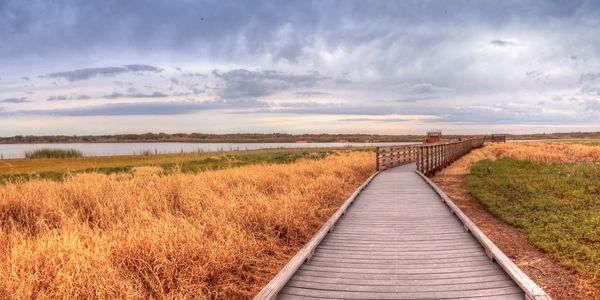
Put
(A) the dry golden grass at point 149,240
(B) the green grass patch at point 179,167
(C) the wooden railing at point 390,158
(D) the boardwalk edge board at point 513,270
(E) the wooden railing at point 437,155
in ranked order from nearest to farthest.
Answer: (D) the boardwalk edge board at point 513,270
(A) the dry golden grass at point 149,240
(E) the wooden railing at point 437,155
(B) the green grass patch at point 179,167
(C) the wooden railing at point 390,158

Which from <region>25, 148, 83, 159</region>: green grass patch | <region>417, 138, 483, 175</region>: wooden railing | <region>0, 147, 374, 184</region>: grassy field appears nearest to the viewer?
<region>417, 138, 483, 175</region>: wooden railing

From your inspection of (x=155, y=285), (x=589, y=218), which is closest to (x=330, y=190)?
(x=589, y=218)

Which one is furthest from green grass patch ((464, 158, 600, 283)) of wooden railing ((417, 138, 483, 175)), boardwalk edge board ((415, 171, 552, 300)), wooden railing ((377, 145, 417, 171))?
wooden railing ((377, 145, 417, 171))

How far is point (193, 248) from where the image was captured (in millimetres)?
5910

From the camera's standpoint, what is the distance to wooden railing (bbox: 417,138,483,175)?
69.8ft

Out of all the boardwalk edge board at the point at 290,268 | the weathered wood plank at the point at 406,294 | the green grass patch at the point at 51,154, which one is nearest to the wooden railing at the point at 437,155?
the boardwalk edge board at the point at 290,268

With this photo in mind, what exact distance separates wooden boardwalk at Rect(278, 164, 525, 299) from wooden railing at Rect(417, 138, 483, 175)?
38.8 feet

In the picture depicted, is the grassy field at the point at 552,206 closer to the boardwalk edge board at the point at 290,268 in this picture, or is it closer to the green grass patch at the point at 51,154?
the boardwalk edge board at the point at 290,268

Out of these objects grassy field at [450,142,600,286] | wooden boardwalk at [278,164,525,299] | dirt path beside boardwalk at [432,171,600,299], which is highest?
wooden boardwalk at [278,164,525,299]

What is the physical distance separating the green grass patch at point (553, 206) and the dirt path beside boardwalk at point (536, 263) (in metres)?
0.19

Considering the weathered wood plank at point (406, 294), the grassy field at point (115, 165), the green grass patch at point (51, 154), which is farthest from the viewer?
the green grass patch at point (51, 154)

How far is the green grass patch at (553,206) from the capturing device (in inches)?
305

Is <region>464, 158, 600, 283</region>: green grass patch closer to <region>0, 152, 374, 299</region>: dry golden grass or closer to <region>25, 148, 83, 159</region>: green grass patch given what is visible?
<region>0, 152, 374, 299</region>: dry golden grass

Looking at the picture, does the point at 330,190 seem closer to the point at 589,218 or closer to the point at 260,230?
the point at 260,230
